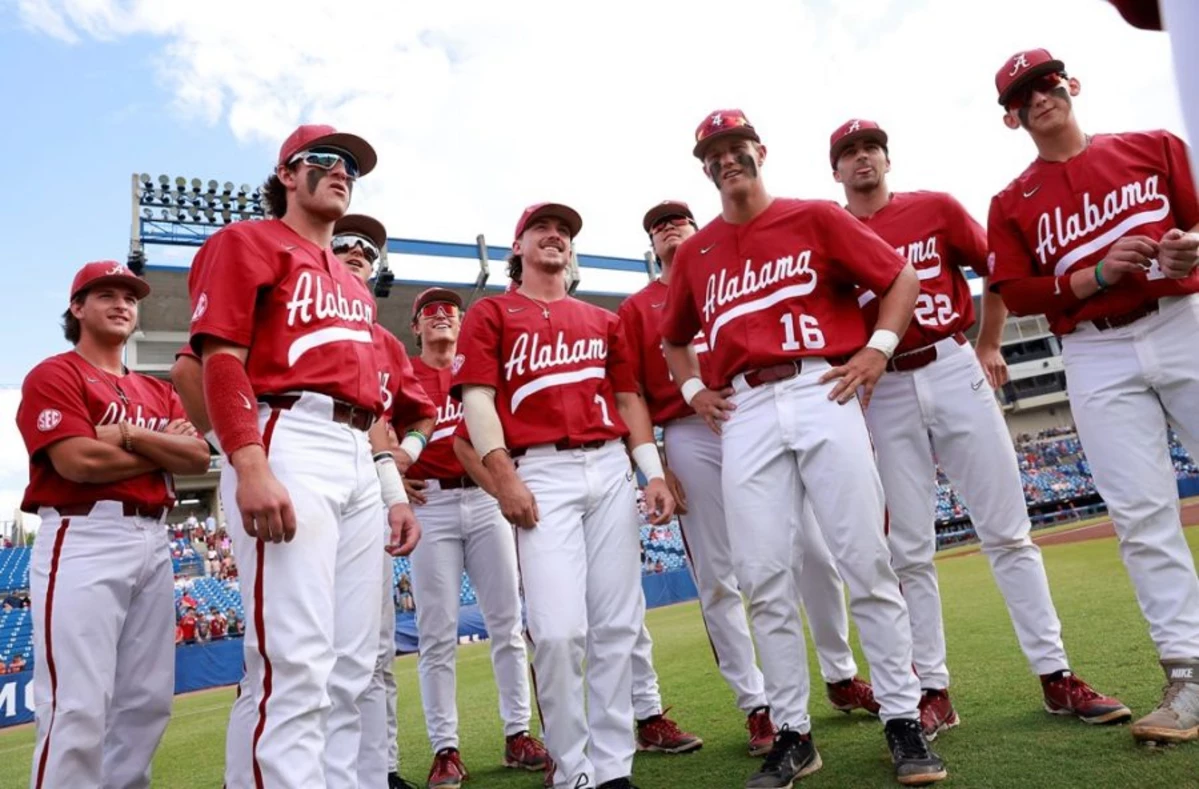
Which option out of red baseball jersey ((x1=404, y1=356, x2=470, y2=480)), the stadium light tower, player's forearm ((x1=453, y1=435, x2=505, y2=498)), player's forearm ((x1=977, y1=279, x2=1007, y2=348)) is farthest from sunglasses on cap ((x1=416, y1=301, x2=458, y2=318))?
Answer: the stadium light tower

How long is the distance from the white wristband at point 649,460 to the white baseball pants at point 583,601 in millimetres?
84

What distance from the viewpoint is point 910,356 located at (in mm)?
3668

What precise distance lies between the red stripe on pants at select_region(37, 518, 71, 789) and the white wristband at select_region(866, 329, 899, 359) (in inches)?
133

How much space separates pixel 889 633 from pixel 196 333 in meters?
2.61

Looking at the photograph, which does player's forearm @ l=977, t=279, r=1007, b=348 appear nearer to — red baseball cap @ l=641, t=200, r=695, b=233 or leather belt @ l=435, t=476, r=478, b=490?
red baseball cap @ l=641, t=200, r=695, b=233

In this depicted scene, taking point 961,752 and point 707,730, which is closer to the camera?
point 961,752

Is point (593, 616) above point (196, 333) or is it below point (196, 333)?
below

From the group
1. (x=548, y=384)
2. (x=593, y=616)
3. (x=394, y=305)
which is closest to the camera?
(x=593, y=616)

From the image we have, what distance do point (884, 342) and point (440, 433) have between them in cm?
293

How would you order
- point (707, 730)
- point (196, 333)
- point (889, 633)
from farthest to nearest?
1. point (707, 730)
2. point (889, 633)
3. point (196, 333)

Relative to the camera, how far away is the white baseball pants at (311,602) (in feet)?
7.22

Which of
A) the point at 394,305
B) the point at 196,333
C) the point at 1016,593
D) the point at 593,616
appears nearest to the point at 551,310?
the point at 593,616

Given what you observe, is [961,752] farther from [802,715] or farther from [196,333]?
[196,333]

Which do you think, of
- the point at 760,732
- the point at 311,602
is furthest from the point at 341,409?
the point at 760,732
